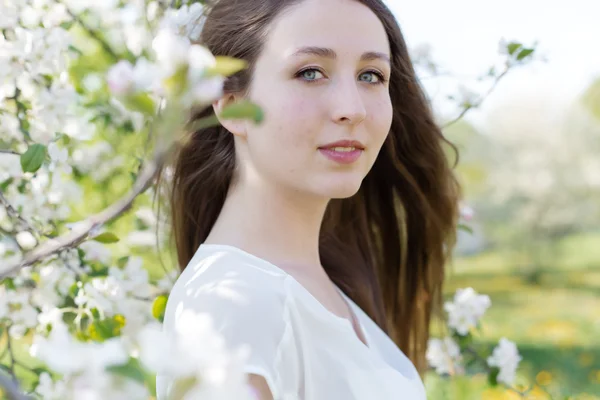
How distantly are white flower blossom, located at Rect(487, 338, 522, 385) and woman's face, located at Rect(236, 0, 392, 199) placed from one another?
1.05 m

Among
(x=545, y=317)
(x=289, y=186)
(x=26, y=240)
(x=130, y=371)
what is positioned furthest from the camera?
(x=545, y=317)

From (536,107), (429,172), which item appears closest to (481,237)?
(536,107)

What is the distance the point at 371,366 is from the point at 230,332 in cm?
45

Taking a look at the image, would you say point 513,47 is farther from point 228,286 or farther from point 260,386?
point 260,386

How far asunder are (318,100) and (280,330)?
478mm

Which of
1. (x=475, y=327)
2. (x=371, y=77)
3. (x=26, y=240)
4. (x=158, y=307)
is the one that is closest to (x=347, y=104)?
(x=371, y=77)

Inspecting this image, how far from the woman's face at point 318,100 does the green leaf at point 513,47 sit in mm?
682

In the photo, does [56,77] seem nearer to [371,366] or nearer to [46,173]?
[46,173]

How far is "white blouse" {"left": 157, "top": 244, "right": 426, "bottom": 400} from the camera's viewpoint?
1.44 m

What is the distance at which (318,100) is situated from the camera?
166 centimetres

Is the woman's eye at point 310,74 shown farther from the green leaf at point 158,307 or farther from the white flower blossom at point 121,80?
the white flower blossom at point 121,80

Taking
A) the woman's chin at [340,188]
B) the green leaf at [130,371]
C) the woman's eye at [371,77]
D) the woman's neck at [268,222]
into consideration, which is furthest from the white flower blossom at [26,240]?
the green leaf at [130,371]

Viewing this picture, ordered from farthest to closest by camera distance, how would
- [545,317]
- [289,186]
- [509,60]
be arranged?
[545,317], [509,60], [289,186]

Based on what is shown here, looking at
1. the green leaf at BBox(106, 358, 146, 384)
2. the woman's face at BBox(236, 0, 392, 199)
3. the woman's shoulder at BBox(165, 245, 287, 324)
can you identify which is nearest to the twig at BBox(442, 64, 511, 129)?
the woman's face at BBox(236, 0, 392, 199)
